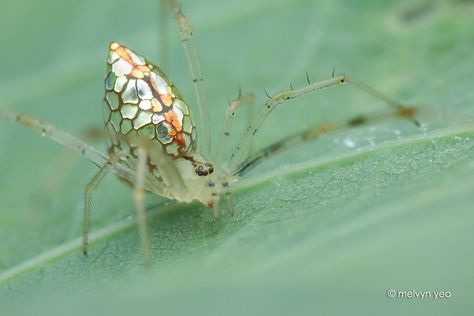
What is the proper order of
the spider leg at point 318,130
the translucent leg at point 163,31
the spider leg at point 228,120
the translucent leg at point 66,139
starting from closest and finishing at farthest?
the spider leg at point 318,130
the translucent leg at point 66,139
the spider leg at point 228,120
the translucent leg at point 163,31

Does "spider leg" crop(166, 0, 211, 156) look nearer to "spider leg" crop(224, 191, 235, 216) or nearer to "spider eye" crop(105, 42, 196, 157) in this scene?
"spider eye" crop(105, 42, 196, 157)

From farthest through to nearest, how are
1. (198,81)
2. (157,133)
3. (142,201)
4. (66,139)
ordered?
(198,81), (157,133), (66,139), (142,201)

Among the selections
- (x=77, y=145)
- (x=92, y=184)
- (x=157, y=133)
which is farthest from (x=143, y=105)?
(x=92, y=184)

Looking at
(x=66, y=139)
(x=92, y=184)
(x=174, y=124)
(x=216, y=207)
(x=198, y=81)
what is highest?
(x=198, y=81)

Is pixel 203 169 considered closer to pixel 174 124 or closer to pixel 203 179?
pixel 203 179

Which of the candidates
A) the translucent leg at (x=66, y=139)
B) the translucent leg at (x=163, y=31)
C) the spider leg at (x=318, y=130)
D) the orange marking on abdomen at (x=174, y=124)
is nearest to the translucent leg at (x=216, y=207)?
the spider leg at (x=318, y=130)

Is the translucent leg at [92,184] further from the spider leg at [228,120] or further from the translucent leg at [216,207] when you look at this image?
the spider leg at [228,120]
